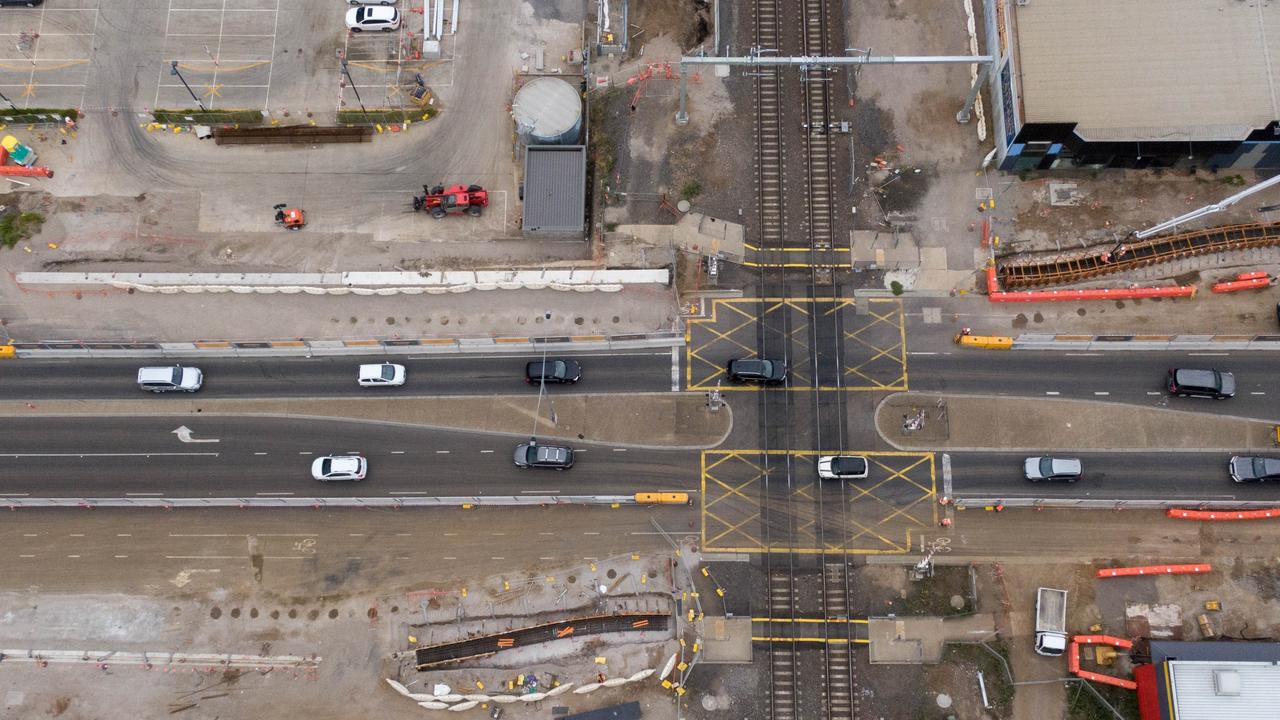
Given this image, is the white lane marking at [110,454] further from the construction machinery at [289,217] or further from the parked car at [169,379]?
the construction machinery at [289,217]

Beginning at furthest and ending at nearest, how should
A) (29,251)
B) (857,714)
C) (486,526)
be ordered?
(29,251), (486,526), (857,714)

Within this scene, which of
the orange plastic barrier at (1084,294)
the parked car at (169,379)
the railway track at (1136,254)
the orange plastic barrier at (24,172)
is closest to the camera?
the parked car at (169,379)

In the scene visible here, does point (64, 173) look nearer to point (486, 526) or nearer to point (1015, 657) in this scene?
point (486, 526)

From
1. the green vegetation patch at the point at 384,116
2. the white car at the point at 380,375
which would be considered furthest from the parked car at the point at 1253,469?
the green vegetation patch at the point at 384,116

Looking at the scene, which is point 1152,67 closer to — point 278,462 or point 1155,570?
point 1155,570

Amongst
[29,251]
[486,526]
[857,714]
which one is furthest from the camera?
[29,251]

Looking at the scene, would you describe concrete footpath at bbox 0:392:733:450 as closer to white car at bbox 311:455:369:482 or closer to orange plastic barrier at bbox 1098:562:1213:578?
white car at bbox 311:455:369:482

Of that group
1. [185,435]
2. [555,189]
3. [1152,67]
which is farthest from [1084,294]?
[185,435]

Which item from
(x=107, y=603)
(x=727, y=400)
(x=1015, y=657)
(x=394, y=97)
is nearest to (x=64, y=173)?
(x=394, y=97)
